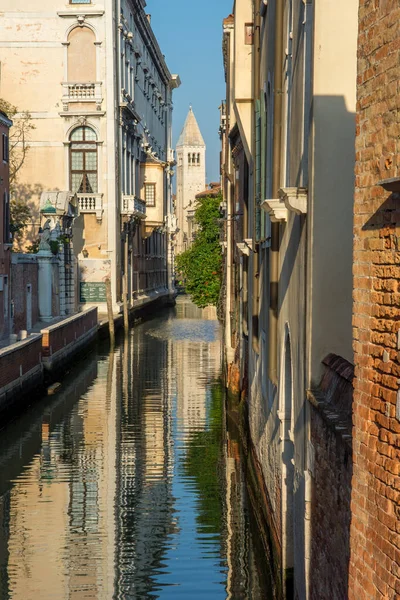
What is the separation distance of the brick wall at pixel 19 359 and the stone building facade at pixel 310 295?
7.76 m

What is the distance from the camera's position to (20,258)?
105 feet

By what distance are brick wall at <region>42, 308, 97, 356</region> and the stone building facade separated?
12.7m

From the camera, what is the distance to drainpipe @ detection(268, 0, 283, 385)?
10.7m

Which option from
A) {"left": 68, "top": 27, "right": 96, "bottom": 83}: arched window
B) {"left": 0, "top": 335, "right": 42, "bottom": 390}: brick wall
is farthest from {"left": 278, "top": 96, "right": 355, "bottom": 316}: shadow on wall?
{"left": 68, "top": 27, "right": 96, "bottom": 83}: arched window

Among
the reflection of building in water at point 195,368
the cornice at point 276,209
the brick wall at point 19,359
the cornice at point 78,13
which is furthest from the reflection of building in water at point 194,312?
the cornice at point 276,209

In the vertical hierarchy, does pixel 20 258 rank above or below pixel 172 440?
above

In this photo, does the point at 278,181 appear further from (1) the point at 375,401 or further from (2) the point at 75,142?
(2) the point at 75,142

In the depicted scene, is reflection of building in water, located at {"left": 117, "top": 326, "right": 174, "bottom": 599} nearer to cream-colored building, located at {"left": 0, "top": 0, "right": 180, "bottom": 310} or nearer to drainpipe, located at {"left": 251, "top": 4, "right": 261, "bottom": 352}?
drainpipe, located at {"left": 251, "top": 4, "right": 261, "bottom": 352}

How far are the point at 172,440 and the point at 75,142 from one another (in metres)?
26.2

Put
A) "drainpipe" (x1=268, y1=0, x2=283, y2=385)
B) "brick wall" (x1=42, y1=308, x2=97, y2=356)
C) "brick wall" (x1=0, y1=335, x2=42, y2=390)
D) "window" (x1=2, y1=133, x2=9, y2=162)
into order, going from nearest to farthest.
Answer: "drainpipe" (x1=268, y1=0, x2=283, y2=385), "brick wall" (x1=0, y1=335, x2=42, y2=390), "brick wall" (x1=42, y1=308, x2=97, y2=356), "window" (x1=2, y1=133, x2=9, y2=162)

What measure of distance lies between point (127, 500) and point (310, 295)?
671 centimetres

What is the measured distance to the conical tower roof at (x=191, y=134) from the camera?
13612 cm

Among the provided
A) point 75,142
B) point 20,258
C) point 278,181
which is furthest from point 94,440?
point 75,142

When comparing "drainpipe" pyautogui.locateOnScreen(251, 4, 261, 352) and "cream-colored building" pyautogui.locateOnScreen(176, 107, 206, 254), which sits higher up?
"cream-colored building" pyautogui.locateOnScreen(176, 107, 206, 254)
